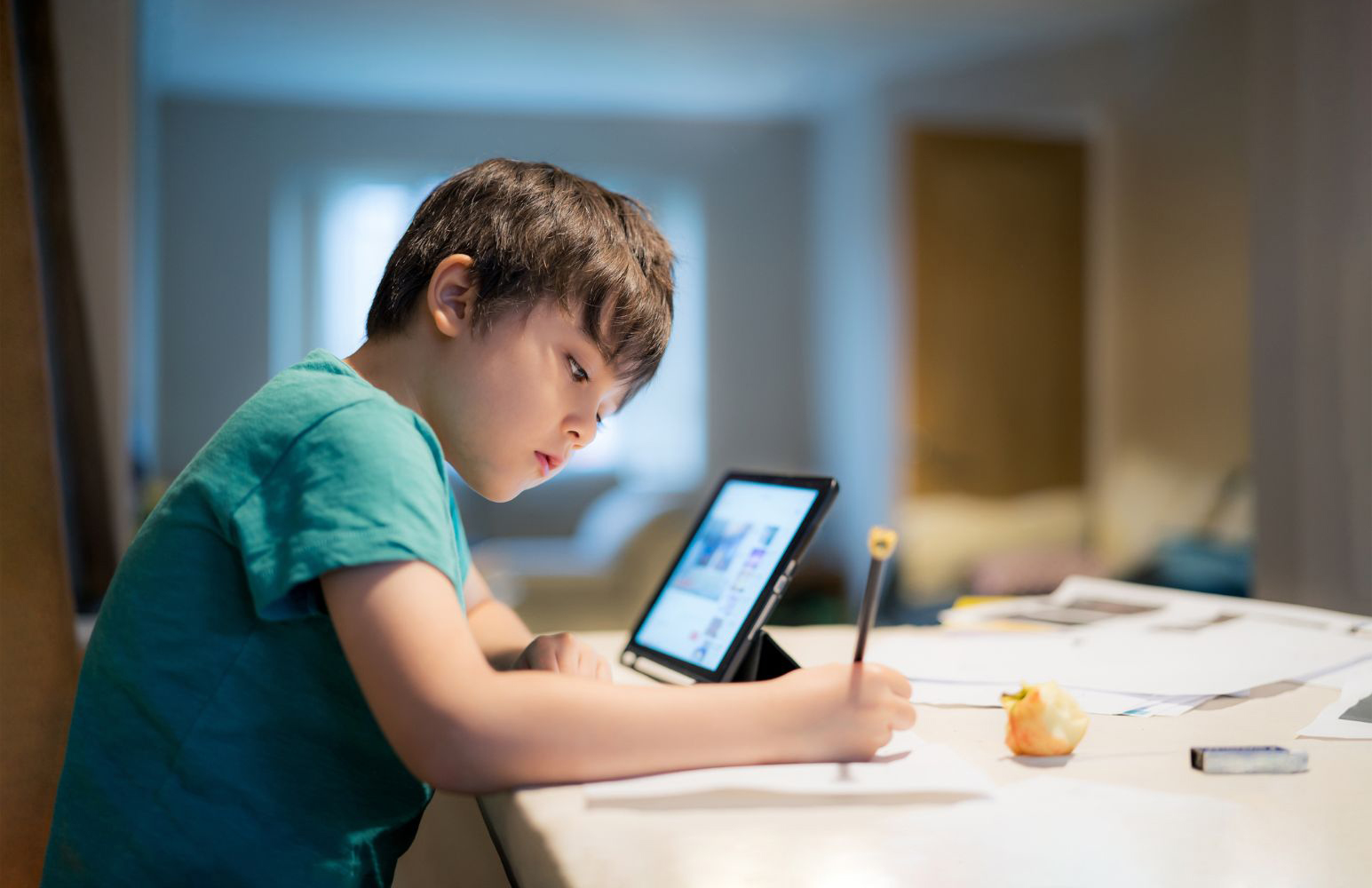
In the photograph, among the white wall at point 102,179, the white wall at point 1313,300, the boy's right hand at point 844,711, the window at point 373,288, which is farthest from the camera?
the window at point 373,288

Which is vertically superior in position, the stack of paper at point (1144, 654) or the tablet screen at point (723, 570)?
the tablet screen at point (723, 570)

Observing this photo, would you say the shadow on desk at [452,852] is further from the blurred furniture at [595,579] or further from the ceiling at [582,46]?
the ceiling at [582,46]

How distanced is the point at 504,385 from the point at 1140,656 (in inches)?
19.5

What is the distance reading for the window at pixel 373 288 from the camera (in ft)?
16.7

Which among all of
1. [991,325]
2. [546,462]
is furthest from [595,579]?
[546,462]

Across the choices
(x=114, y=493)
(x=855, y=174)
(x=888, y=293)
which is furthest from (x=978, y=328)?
(x=114, y=493)

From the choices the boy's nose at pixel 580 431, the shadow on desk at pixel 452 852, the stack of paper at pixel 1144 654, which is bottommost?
the shadow on desk at pixel 452 852

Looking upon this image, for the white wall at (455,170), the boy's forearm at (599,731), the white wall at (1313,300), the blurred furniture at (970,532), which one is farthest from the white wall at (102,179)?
the blurred furniture at (970,532)

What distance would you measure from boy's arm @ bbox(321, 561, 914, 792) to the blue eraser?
158 mm

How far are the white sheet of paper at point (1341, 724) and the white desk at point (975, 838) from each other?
45mm

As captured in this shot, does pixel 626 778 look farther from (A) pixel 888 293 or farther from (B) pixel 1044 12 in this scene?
(A) pixel 888 293

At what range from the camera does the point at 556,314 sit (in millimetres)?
665

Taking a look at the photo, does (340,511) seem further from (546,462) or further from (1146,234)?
(1146,234)

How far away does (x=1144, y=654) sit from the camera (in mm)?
781
